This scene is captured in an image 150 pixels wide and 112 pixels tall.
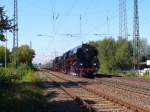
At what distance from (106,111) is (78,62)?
32492mm

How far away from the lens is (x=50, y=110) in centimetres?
1734

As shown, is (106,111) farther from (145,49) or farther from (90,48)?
(145,49)

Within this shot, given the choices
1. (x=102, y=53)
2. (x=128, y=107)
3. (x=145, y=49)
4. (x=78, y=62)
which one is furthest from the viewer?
(x=145, y=49)

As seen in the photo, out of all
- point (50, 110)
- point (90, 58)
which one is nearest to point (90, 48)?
point (90, 58)

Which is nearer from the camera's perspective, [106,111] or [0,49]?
[106,111]

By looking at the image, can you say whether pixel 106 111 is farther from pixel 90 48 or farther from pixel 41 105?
pixel 90 48

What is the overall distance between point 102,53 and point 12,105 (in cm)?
6829

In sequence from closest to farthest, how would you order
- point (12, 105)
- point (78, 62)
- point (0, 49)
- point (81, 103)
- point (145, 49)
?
1. point (12, 105)
2. point (81, 103)
3. point (78, 62)
4. point (0, 49)
5. point (145, 49)

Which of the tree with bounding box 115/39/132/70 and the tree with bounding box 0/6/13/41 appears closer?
the tree with bounding box 0/6/13/41

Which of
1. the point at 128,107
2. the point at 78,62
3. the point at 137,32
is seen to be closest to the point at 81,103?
the point at 128,107

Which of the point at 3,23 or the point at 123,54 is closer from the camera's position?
the point at 3,23

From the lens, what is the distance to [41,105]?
18.0 metres

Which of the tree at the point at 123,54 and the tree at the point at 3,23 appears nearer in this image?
the tree at the point at 3,23

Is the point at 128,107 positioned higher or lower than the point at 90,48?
lower
